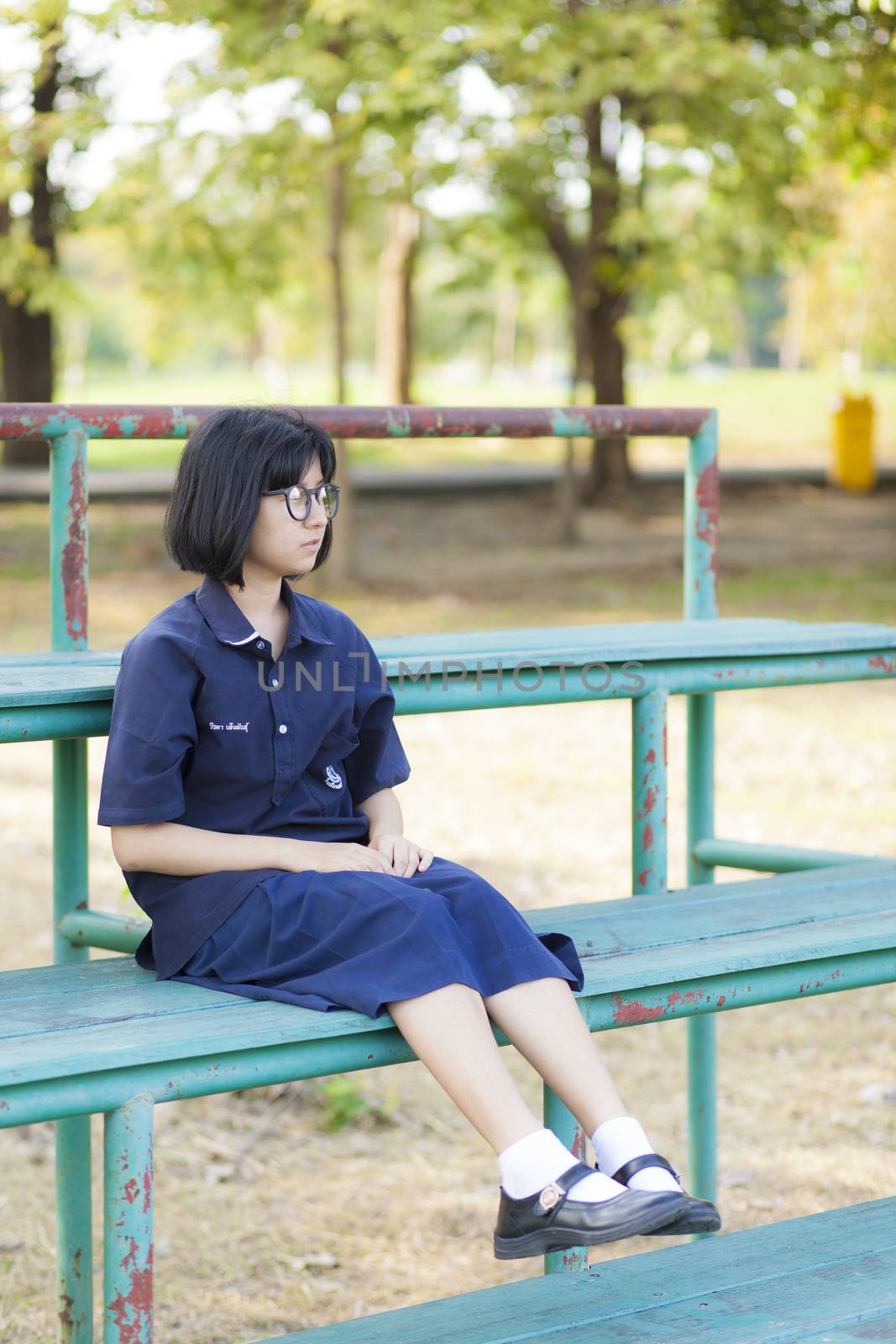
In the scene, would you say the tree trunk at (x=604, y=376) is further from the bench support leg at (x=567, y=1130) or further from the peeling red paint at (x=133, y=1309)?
the peeling red paint at (x=133, y=1309)

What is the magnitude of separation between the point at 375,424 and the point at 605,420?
1.51 ft

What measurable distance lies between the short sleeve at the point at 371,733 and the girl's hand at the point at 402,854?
11cm

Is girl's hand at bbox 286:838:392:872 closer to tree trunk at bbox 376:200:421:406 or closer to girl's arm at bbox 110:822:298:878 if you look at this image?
girl's arm at bbox 110:822:298:878

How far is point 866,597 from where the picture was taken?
1105 cm

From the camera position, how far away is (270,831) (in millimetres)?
2166

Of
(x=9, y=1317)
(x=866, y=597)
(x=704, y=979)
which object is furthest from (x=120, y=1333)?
(x=866, y=597)

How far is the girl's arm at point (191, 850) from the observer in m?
2.05

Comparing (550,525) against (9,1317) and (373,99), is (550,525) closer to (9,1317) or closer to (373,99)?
(373,99)

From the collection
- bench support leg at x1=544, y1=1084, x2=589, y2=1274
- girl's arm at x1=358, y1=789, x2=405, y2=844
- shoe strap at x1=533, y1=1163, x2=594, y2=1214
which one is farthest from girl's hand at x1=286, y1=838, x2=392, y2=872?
shoe strap at x1=533, y1=1163, x2=594, y2=1214

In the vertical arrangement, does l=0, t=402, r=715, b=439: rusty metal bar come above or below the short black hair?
above

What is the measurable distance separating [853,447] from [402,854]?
1780cm

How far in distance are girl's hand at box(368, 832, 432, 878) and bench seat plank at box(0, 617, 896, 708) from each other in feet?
0.99

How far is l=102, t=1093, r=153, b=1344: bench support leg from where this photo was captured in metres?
1.71

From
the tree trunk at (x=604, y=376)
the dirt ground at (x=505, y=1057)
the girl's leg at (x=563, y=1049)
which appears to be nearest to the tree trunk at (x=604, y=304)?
the tree trunk at (x=604, y=376)
